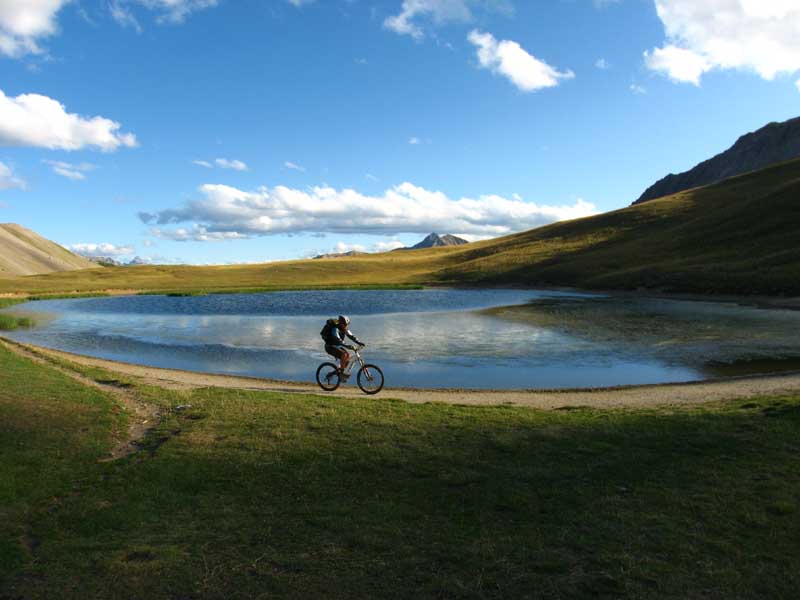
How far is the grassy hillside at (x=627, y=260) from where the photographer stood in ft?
277

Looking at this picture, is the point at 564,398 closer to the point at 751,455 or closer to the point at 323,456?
the point at 751,455

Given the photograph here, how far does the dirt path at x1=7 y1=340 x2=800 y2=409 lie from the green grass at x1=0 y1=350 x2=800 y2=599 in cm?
375

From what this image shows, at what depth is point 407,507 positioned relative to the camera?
9.25 meters

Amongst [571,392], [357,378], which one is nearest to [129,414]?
[357,378]

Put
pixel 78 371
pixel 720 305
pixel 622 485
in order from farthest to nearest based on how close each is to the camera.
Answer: pixel 720 305, pixel 78 371, pixel 622 485

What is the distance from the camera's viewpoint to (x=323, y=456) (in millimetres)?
12008

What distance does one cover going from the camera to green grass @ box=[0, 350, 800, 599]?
23.2ft

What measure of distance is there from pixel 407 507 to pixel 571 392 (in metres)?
14.3

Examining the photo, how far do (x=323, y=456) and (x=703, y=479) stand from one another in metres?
7.52

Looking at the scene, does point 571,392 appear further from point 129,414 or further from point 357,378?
point 129,414

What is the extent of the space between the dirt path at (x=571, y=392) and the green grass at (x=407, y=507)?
375 cm

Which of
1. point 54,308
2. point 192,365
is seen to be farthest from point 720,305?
point 54,308

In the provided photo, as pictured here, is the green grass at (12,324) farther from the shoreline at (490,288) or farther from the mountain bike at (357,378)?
the shoreline at (490,288)

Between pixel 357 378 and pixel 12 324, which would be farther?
pixel 12 324
